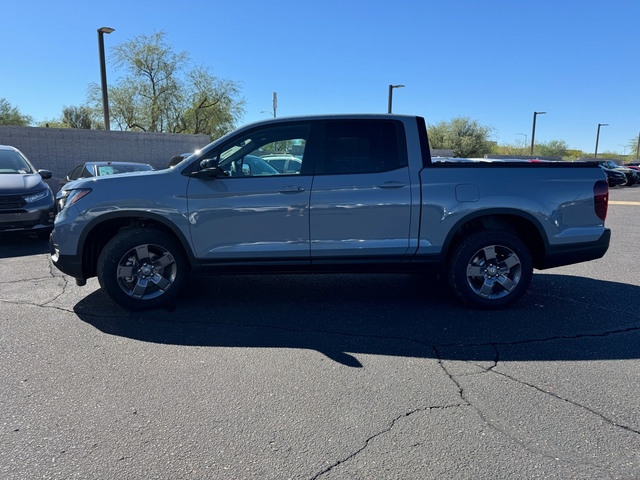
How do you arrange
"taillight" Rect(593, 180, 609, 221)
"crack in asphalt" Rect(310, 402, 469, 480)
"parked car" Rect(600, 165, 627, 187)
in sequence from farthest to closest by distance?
"parked car" Rect(600, 165, 627, 187), "taillight" Rect(593, 180, 609, 221), "crack in asphalt" Rect(310, 402, 469, 480)

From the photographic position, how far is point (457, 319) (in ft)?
14.9

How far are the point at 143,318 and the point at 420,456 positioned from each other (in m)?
3.16

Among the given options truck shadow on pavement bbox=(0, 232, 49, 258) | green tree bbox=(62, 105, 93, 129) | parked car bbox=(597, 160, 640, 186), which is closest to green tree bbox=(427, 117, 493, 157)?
parked car bbox=(597, 160, 640, 186)

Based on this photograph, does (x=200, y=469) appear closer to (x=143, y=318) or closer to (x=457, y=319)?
(x=143, y=318)

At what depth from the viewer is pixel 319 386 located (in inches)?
128

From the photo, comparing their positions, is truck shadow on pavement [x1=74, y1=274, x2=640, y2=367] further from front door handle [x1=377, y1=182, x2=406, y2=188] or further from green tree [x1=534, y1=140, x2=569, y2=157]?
green tree [x1=534, y1=140, x2=569, y2=157]

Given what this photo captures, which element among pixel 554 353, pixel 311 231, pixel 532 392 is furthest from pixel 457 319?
pixel 311 231

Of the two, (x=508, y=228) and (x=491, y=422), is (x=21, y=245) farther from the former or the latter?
(x=491, y=422)

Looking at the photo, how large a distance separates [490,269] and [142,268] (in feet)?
11.9

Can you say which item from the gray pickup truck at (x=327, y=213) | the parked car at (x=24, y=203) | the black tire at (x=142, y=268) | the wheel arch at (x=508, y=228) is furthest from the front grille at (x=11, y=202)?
the wheel arch at (x=508, y=228)

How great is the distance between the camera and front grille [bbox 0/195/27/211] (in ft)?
25.4

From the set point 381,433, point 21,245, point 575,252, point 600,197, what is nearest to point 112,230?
point 381,433

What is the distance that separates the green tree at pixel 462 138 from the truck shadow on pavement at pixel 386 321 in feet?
141

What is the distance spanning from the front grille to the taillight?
8.65 m
